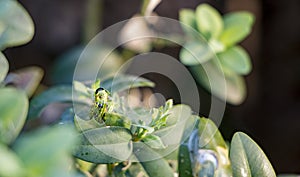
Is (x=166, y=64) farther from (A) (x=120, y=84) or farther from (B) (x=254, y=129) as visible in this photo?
(A) (x=120, y=84)

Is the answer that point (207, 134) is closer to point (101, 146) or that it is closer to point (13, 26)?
point (101, 146)

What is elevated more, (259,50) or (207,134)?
(207,134)

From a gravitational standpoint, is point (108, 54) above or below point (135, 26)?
below

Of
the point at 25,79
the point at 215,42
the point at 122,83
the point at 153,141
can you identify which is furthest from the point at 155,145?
the point at 215,42

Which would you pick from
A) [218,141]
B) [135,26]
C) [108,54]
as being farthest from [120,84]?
[108,54]

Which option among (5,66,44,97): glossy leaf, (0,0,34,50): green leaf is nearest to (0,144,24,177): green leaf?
(0,0,34,50): green leaf

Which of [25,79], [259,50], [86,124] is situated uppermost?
[86,124]
